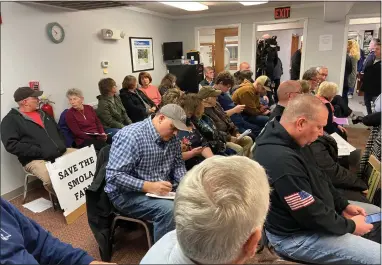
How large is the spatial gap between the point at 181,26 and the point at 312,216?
6140 millimetres

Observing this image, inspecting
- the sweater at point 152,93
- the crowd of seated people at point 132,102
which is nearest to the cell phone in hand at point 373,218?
the crowd of seated people at point 132,102

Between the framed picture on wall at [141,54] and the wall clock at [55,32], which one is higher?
the wall clock at [55,32]

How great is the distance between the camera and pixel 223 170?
0.72 metres

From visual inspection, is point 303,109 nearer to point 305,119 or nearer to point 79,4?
point 305,119

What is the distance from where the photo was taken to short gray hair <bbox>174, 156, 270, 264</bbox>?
66cm

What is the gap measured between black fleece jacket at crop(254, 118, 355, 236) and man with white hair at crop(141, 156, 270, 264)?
0.61 metres

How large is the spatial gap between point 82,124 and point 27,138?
688 mm

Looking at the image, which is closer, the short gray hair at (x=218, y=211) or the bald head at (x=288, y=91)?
the short gray hair at (x=218, y=211)

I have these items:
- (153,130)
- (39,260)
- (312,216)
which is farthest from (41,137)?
(312,216)

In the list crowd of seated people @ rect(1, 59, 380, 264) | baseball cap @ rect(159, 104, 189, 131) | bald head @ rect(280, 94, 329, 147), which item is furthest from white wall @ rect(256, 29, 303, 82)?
bald head @ rect(280, 94, 329, 147)

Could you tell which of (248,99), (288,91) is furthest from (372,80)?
(288,91)

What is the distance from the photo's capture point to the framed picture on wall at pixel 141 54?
17.4 feet

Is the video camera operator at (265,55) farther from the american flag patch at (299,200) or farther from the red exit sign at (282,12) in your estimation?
the american flag patch at (299,200)

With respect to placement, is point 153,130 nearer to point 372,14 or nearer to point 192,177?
point 192,177
